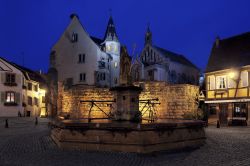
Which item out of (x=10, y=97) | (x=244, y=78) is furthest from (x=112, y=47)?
(x=244, y=78)

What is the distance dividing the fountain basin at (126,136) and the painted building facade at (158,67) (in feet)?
106

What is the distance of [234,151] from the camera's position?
11883mm

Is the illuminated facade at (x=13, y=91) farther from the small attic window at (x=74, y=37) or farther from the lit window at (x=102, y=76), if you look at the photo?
the lit window at (x=102, y=76)

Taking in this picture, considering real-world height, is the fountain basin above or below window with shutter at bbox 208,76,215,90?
below

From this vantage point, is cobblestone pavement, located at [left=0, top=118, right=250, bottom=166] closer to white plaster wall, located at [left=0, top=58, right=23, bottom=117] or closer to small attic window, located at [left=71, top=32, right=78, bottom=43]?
white plaster wall, located at [left=0, top=58, right=23, bottom=117]

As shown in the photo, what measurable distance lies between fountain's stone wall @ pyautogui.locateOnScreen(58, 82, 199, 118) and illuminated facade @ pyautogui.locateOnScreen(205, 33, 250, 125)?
215 centimetres

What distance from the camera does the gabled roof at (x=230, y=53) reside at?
97.5 feet

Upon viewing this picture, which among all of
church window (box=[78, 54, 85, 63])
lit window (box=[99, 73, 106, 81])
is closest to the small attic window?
church window (box=[78, 54, 85, 63])

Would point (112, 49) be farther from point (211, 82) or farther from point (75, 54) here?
point (211, 82)

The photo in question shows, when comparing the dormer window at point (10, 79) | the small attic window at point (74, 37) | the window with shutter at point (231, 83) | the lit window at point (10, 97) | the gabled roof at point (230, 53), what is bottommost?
the lit window at point (10, 97)

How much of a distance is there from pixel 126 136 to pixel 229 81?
20936 millimetres

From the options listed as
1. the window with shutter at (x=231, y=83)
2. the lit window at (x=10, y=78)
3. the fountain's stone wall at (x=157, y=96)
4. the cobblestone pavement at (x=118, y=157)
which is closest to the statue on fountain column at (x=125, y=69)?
the cobblestone pavement at (x=118, y=157)

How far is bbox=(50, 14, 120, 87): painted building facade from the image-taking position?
43812 mm

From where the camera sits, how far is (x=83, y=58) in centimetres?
4438
